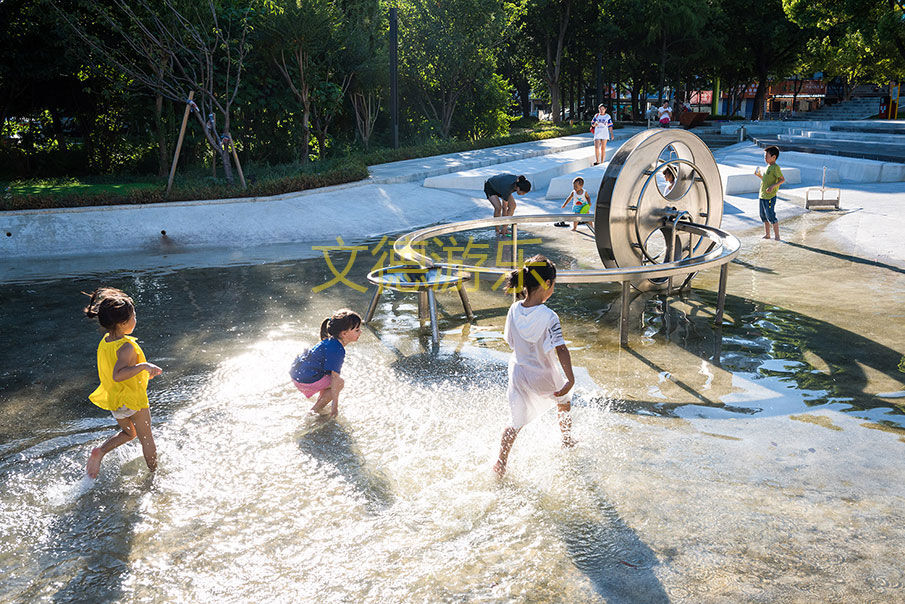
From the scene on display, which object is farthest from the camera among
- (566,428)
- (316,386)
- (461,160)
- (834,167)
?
(461,160)

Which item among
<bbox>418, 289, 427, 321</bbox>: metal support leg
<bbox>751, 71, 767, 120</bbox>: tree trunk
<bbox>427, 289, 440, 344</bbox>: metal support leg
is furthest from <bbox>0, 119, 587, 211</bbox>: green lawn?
<bbox>751, 71, 767, 120</bbox>: tree trunk

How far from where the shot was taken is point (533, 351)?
4848 mm

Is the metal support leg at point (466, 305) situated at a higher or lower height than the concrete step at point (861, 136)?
lower

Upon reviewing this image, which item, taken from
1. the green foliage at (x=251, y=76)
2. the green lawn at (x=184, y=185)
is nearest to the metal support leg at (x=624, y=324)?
the green lawn at (x=184, y=185)

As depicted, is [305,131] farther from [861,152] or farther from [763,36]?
[763,36]

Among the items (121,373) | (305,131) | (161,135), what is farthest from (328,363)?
(305,131)

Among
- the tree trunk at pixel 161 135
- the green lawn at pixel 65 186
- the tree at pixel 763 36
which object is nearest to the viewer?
the green lawn at pixel 65 186

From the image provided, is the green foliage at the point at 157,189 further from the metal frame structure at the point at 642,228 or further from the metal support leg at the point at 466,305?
the metal support leg at the point at 466,305

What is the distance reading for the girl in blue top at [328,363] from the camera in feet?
18.7

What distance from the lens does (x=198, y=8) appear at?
62.7 feet

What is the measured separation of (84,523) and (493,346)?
4.48m

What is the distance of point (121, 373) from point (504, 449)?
8.79ft

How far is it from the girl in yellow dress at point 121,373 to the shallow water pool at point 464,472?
0.88 ft

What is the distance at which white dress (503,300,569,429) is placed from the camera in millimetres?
4758
